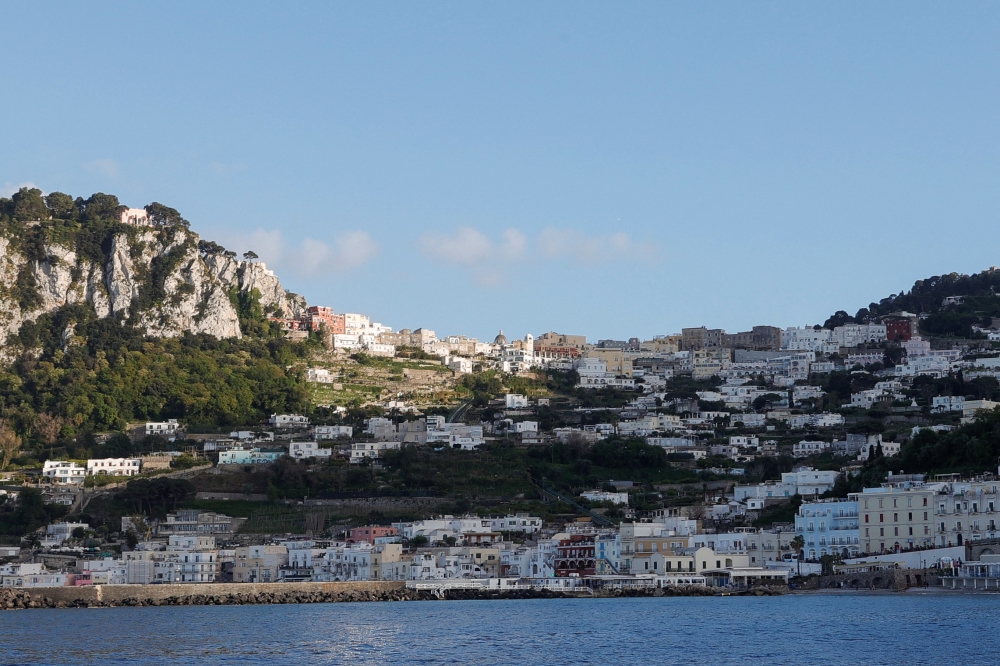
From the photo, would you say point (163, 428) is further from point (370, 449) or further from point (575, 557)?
point (575, 557)

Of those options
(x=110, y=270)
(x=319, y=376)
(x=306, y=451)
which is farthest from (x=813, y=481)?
(x=110, y=270)

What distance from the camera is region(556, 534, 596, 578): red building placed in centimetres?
7350

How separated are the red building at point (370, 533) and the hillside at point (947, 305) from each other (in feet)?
266

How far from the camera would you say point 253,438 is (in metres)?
112

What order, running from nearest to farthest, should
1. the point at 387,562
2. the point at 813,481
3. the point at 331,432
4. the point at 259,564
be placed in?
1. the point at 387,562
2. the point at 259,564
3. the point at 813,481
4. the point at 331,432

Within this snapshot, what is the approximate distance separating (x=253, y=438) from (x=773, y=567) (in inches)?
2003

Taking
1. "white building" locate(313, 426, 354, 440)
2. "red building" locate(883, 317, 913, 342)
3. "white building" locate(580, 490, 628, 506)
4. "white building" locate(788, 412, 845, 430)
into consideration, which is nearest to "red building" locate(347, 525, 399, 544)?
"white building" locate(580, 490, 628, 506)

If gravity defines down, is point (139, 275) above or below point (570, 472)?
above

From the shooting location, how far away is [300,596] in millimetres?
72938

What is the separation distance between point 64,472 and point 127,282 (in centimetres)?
3282

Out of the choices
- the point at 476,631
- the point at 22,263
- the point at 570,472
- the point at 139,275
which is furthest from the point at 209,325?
the point at 476,631

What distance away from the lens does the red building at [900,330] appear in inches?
5817

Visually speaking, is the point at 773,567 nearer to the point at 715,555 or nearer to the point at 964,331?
the point at 715,555

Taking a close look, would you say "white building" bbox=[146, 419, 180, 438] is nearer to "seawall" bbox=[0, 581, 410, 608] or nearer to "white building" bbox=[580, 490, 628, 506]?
"white building" bbox=[580, 490, 628, 506]
